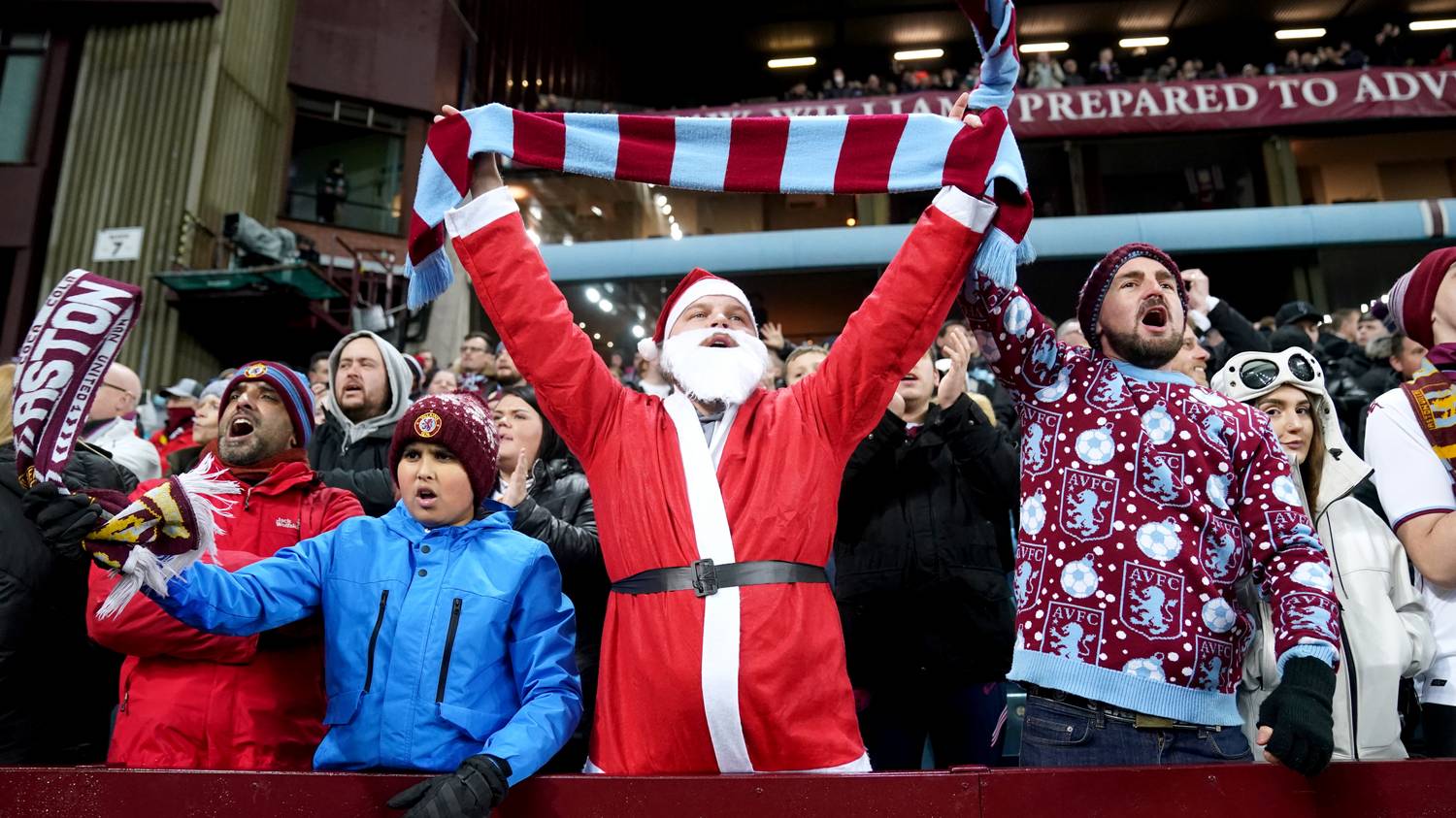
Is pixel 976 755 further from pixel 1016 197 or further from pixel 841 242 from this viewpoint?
pixel 841 242

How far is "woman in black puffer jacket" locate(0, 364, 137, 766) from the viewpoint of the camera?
8.48 ft

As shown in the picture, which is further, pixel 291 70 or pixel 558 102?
pixel 558 102

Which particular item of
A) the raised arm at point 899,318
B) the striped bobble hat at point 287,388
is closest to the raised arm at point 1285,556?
the raised arm at point 899,318

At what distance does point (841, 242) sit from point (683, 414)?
12.6m

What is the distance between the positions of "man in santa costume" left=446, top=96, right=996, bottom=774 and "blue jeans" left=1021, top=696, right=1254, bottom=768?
43 cm

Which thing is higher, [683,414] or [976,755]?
[683,414]

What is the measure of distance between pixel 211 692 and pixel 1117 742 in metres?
2.00

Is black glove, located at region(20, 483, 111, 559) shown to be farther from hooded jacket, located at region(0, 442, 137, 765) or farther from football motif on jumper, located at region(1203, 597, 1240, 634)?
football motif on jumper, located at region(1203, 597, 1240, 634)

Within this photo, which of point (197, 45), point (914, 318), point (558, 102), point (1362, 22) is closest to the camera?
point (914, 318)

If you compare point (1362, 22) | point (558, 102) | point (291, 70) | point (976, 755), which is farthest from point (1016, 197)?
point (1362, 22)

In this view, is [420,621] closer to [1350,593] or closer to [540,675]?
[540,675]

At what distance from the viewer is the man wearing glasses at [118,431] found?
401 cm

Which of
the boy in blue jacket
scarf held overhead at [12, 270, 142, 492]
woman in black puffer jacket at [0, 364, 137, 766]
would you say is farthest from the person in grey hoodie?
scarf held overhead at [12, 270, 142, 492]

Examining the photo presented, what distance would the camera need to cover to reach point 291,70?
15.6 meters
